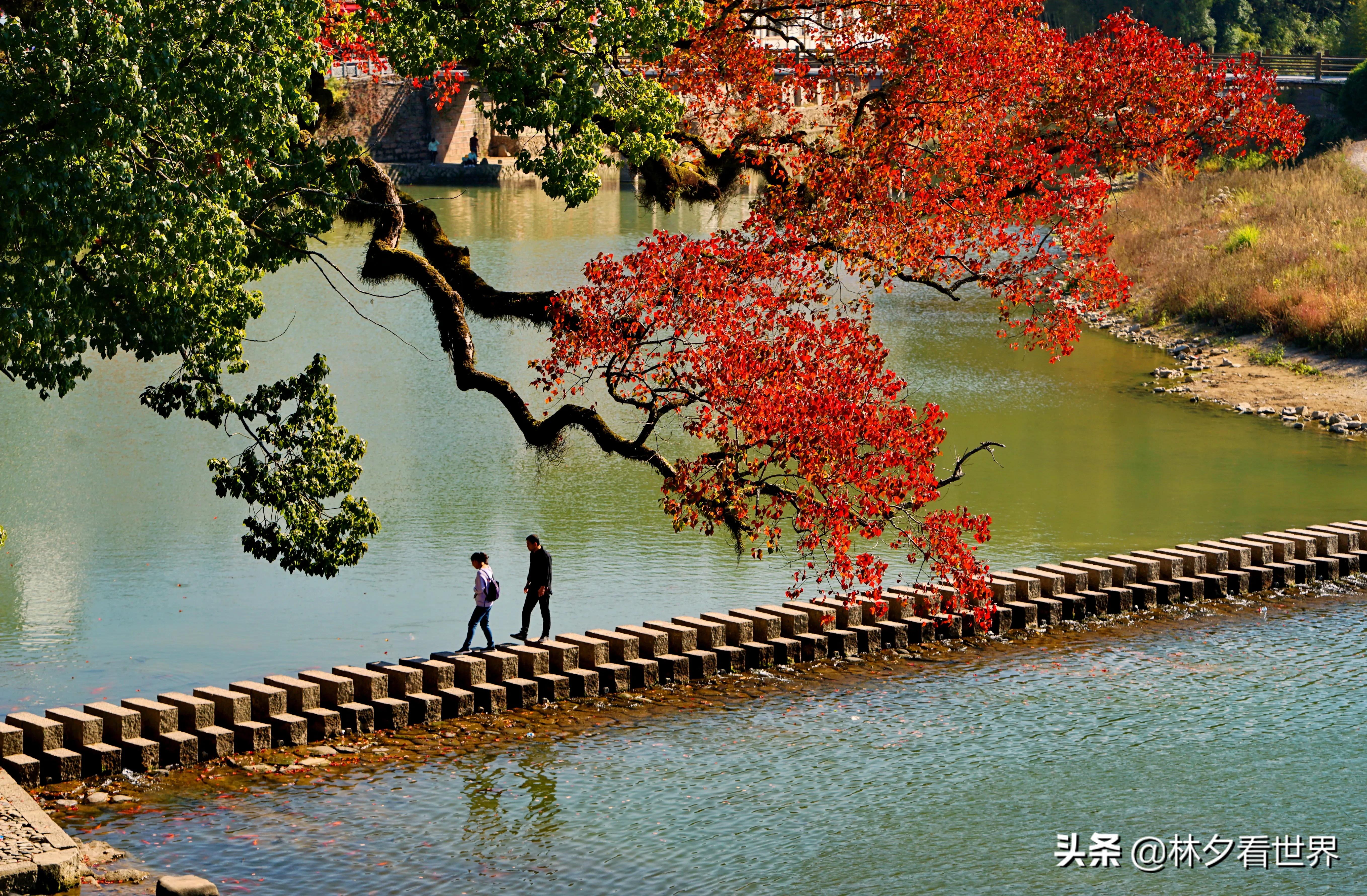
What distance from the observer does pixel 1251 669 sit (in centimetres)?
1953

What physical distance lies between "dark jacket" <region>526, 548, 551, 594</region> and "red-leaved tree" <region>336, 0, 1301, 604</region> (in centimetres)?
183

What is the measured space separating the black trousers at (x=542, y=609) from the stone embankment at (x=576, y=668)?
99 cm

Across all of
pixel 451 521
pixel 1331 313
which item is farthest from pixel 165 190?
pixel 1331 313

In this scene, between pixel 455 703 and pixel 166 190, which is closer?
pixel 166 190

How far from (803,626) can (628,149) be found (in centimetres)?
674

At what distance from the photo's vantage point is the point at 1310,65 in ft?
302

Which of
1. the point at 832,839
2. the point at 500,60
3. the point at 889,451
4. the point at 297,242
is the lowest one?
the point at 832,839

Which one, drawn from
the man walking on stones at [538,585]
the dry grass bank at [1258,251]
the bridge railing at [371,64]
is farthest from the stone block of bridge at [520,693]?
the dry grass bank at [1258,251]

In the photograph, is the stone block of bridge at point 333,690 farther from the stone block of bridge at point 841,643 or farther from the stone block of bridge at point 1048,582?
the stone block of bridge at point 1048,582

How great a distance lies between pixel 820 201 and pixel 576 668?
6.35m

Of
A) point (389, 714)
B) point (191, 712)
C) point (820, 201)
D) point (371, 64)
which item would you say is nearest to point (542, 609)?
point (389, 714)

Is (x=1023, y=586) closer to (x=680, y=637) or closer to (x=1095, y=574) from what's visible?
(x=1095, y=574)

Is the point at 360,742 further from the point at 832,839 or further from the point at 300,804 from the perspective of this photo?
the point at 832,839

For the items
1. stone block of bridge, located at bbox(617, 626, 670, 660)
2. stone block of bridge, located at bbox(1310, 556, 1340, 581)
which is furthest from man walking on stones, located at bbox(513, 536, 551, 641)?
stone block of bridge, located at bbox(1310, 556, 1340, 581)
